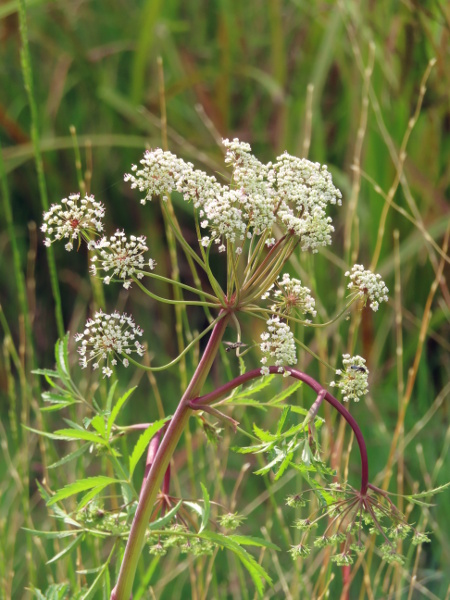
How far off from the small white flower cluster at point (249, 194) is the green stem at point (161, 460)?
0.07 meters

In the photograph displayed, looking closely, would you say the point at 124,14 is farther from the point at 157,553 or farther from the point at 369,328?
the point at 157,553

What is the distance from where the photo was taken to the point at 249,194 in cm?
64

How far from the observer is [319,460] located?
24.2 inches

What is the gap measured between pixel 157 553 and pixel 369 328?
139 cm

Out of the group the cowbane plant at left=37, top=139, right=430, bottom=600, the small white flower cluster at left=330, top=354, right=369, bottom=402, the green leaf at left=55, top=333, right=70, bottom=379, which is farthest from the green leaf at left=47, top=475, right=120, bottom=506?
the small white flower cluster at left=330, top=354, right=369, bottom=402

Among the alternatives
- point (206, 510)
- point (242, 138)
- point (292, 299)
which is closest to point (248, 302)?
point (292, 299)

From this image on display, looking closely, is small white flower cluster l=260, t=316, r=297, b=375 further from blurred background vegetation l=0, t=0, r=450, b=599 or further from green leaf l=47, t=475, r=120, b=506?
blurred background vegetation l=0, t=0, r=450, b=599

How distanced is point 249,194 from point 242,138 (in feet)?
6.08

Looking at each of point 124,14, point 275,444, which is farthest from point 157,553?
point 124,14

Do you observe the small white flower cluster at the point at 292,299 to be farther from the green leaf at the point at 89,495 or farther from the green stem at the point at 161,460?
the green leaf at the point at 89,495

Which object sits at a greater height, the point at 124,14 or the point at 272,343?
the point at 124,14

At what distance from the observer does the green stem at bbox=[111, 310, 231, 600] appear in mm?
655

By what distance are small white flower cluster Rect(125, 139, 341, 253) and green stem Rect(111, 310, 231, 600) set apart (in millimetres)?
74

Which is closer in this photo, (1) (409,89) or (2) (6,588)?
(2) (6,588)
